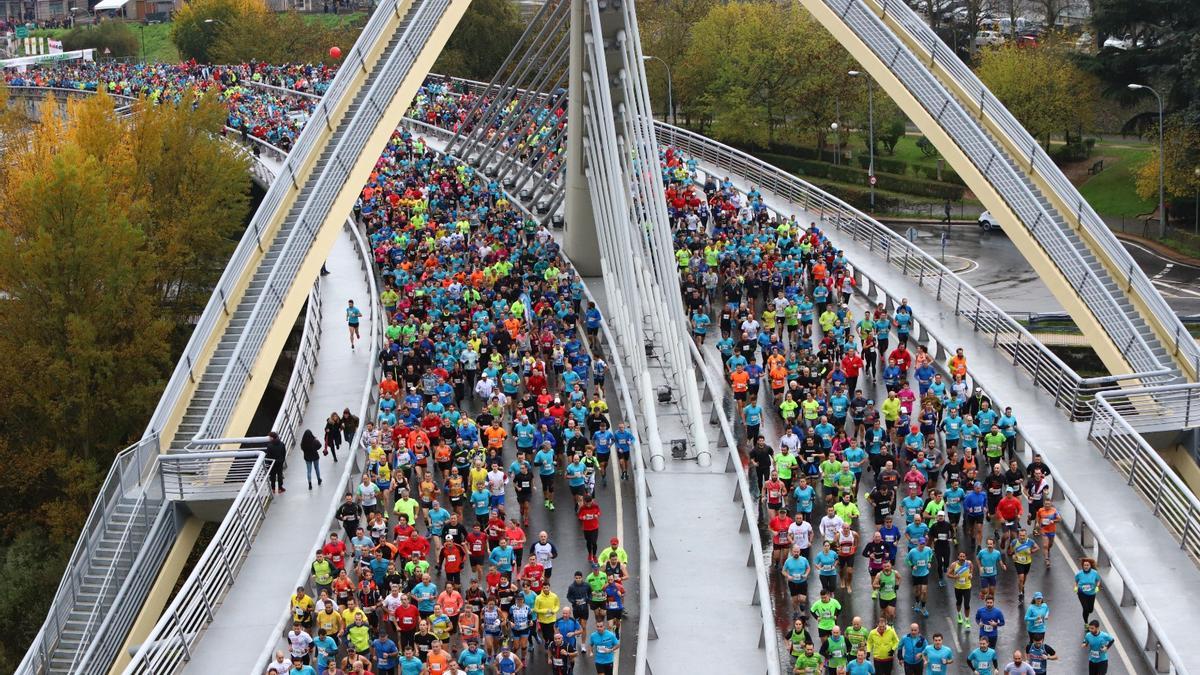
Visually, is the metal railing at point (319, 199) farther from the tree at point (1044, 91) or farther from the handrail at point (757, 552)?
the tree at point (1044, 91)

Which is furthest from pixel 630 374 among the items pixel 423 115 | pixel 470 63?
pixel 470 63


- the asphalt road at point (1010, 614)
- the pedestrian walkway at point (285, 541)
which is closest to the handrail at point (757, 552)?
the asphalt road at point (1010, 614)

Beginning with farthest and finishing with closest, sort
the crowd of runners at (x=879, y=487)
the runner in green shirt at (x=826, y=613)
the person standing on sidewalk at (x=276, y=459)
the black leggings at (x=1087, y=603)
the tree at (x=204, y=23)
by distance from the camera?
the tree at (x=204, y=23) < the person standing on sidewalk at (x=276, y=459) < the black leggings at (x=1087, y=603) < the crowd of runners at (x=879, y=487) < the runner in green shirt at (x=826, y=613)

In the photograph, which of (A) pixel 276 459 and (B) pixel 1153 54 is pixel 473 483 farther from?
(B) pixel 1153 54

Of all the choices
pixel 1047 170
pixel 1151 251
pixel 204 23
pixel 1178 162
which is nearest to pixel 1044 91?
pixel 1178 162

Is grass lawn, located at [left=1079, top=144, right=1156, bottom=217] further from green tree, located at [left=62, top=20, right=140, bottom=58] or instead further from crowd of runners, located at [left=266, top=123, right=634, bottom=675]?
green tree, located at [left=62, top=20, right=140, bottom=58]

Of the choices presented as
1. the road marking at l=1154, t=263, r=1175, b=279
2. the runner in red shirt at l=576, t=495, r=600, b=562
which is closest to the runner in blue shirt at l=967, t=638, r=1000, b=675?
the runner in red shirt at l=576, t=495, r=600, b=562
